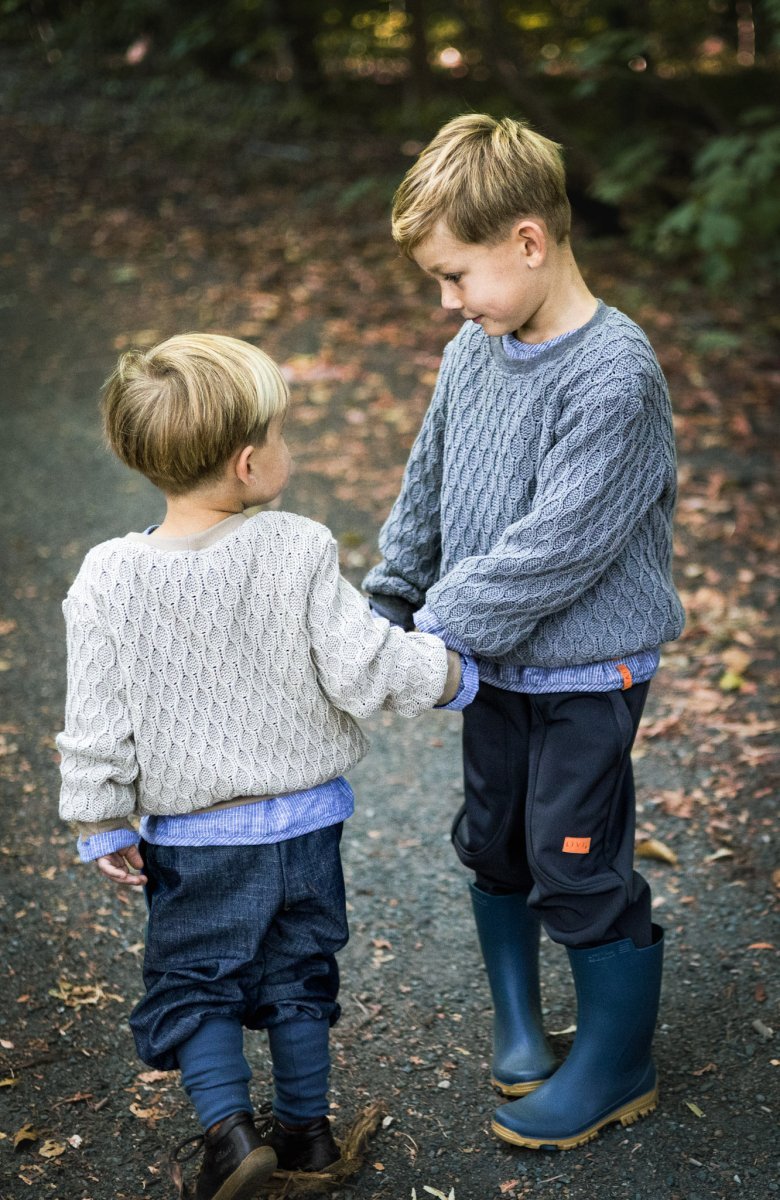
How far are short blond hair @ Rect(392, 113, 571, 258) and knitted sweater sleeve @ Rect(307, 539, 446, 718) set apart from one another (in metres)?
0.62

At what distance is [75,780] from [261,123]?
11.6m

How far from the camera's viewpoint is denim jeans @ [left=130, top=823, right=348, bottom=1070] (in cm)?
223

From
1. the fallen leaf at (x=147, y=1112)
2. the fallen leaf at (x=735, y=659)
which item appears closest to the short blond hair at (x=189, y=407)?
the fallen leaf at (x=147, y=1112)

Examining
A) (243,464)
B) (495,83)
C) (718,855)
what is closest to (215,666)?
(243,464)

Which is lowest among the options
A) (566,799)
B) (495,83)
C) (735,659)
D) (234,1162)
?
(735,659)

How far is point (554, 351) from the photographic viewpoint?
7.25ft

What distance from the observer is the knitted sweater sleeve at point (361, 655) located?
214 cm

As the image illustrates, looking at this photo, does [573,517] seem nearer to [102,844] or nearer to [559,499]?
[559,499]

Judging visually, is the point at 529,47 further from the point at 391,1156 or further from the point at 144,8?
the point at 391,1156

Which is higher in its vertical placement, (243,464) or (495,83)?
(243,464)

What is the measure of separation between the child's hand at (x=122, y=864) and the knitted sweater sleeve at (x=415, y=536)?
75 cm

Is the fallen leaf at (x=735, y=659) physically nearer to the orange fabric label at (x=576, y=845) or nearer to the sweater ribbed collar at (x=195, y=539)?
the orange fabric label at (x=576, y=845)

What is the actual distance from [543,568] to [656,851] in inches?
64.6

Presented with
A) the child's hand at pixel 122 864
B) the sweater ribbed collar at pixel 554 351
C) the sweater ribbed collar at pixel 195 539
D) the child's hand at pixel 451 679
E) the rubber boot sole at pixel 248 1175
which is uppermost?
the sweater ribbed collar at pixel 554 351
